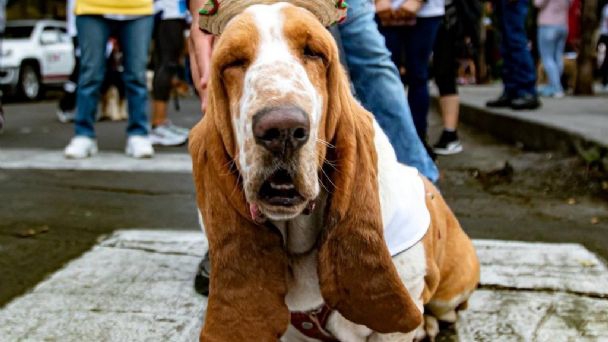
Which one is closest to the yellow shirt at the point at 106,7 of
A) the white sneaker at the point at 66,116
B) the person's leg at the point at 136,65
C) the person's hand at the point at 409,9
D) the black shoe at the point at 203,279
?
the person's leg at the point at 136,65

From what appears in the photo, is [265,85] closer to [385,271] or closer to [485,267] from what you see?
[385,271]

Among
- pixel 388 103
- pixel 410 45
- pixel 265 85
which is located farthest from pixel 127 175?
pixel 265 85

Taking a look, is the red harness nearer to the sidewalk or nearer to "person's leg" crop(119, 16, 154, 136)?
the sidewalk

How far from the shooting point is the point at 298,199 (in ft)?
5.74

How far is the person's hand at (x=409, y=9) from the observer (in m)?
4.74

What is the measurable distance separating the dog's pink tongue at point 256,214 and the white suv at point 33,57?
13980mm

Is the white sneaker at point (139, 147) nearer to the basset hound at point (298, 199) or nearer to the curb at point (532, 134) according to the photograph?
the curb at point (532, 134)

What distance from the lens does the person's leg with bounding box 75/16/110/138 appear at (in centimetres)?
571

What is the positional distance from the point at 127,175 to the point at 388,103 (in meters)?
2.80

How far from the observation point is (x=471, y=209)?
14.6 ft

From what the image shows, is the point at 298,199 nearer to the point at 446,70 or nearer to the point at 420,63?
→ the point at 420,63

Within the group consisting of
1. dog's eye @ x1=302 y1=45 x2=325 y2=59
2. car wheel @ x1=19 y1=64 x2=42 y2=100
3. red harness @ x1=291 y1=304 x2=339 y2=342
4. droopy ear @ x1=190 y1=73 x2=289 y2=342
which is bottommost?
car wheel @ x1=19 y1=64 x2=42 y2=100

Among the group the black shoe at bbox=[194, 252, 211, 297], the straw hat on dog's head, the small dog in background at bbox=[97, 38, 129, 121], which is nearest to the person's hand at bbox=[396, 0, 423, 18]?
the black shoe at bbox=[194, 252, 211, 297]

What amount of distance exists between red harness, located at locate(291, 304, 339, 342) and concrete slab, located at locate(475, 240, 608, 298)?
1002 millimetres
